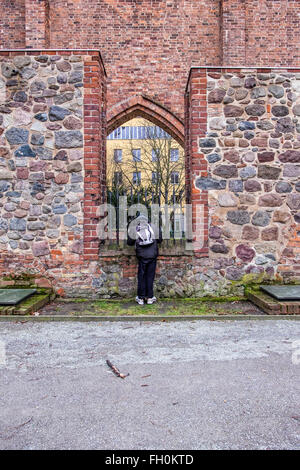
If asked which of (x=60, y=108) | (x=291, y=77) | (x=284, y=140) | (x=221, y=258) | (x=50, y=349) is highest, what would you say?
(x=291, y=77)

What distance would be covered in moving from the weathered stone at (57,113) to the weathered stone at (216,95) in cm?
227

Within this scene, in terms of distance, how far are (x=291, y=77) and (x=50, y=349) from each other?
5365 mm

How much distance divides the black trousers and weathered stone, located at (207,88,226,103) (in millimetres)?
2720

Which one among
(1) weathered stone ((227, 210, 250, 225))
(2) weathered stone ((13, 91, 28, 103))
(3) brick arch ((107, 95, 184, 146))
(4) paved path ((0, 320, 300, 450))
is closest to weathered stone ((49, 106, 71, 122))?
(2) weathered stone ((13, 91, 28, 103))

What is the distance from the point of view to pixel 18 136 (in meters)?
5.77

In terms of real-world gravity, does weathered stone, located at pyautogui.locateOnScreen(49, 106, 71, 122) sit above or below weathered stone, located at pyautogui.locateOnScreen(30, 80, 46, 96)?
below

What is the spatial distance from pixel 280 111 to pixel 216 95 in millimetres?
1054

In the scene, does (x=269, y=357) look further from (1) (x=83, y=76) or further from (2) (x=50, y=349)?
(1) (x=83, y=76)

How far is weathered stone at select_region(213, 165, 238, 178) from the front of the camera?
19.0 feet

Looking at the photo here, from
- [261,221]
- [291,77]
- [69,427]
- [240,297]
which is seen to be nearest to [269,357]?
[69,427]

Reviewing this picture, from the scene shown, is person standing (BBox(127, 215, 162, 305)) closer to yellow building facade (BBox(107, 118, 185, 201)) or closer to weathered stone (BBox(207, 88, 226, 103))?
weathered stone (BBox(207, 88, 226, 103))

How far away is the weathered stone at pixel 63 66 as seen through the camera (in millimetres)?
5770

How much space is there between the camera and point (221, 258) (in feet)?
19.0

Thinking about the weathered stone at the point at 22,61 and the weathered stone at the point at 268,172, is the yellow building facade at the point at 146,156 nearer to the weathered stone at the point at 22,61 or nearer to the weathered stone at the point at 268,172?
the weathered stone at the point at 268,172
